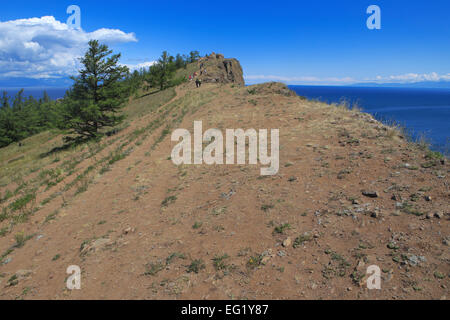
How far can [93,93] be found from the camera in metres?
22.1

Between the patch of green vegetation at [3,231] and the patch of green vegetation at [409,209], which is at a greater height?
the patch of green vegetation at [409,209]

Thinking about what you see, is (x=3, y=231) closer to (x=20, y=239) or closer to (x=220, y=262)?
(x=20, y=239)

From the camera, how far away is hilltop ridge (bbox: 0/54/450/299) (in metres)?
4.00

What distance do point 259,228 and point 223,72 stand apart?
52.2 metres

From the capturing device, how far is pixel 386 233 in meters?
4.49

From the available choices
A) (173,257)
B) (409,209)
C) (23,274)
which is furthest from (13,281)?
(409,209)

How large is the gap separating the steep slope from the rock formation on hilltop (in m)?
38.9

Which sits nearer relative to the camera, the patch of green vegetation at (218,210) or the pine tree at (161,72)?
the patch of green vegetation at (218,210)

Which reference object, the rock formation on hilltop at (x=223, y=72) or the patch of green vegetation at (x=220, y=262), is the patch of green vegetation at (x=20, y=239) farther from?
the rock formation on hilltop at (x=223, y=72)

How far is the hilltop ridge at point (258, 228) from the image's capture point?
400cm

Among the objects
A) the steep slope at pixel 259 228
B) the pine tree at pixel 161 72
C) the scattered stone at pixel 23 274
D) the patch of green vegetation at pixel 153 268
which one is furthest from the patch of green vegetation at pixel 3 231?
the pine tree at pixel 161 72

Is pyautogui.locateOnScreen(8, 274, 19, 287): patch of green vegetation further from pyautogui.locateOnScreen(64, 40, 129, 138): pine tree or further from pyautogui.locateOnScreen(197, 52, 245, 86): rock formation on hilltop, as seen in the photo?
pyautogui.locateOnScreen(197, 52, 245, 86): rock formation on hilltop

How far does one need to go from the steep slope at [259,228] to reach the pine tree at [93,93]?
12.7 metres

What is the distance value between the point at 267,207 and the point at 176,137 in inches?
430
